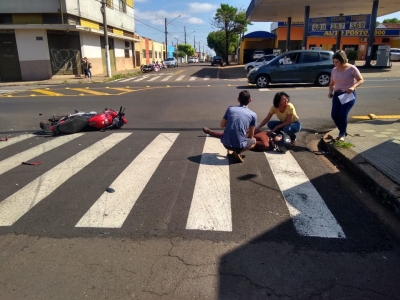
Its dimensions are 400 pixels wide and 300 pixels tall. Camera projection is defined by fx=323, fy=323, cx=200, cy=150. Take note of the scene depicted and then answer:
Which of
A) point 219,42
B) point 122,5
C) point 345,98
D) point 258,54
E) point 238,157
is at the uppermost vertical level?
point 122,5

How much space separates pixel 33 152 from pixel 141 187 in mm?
3189

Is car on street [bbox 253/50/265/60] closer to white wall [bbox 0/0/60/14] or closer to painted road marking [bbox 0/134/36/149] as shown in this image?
white wall [bbox 0/0/60/14]

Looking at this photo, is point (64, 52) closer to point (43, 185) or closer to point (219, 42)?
point (43, 185)

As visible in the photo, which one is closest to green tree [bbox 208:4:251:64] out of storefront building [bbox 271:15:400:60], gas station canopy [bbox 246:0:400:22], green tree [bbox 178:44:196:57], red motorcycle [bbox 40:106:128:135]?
storefront building [bbox 271:15:400:60]

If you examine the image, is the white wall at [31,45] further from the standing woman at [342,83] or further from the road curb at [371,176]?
the road curb at [371,176]

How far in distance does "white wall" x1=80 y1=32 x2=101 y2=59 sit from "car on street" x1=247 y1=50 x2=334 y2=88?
61.7ft

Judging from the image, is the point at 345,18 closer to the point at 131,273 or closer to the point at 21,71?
the point at 21,71

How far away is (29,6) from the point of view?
85.5ft

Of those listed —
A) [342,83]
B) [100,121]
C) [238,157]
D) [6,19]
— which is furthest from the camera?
[6,19]

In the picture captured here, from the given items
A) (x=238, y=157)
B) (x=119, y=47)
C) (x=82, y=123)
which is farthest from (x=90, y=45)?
(x=238, y=157)

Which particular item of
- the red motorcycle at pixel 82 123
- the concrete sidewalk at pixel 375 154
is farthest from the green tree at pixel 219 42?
the concrete sidewalk at pixel 375 154

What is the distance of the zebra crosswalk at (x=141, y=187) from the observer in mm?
3678

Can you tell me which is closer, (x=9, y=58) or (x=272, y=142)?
(x=272, y=142)

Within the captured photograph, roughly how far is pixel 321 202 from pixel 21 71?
2982 cm
